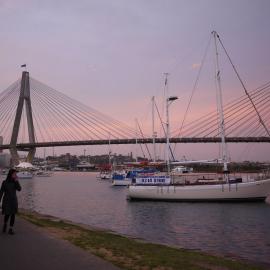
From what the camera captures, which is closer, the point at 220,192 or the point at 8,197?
the point at 8,197

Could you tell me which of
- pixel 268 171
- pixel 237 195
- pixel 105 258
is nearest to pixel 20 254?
pixel 105 258

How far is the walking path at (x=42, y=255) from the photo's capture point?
7.23 m

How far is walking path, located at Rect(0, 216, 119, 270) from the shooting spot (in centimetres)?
723

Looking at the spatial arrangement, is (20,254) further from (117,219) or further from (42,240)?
(117,219)

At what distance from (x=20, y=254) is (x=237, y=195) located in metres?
29.7

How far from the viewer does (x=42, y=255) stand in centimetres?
805

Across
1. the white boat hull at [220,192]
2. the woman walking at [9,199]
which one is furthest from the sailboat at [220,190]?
the woman walking at [9,199]

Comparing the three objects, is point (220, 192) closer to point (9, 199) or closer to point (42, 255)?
point (9, 199)

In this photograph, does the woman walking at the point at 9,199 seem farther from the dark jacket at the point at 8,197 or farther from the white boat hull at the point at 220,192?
the white boat hull at the point at 220,192

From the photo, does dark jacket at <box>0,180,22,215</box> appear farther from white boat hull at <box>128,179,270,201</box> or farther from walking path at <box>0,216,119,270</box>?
white boat hull at <box>128,179,270,201</box>

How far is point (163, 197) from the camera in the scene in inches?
1476

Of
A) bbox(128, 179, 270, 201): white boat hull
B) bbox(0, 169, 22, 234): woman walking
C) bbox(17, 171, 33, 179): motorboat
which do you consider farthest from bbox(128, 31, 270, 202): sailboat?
bbox(17, 171, 33, 179): motorboat

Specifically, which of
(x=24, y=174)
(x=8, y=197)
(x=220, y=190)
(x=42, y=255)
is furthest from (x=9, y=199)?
(x=24, y=174)

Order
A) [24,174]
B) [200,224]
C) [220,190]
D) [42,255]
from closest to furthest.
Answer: [42,255] < [200,224] < [220,190] < [24,174]
